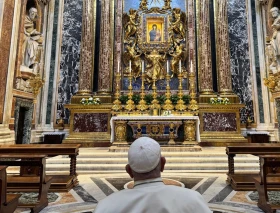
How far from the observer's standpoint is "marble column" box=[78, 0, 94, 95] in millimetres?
10094

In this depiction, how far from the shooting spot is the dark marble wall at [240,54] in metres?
10.2

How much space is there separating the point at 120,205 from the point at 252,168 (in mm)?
5585

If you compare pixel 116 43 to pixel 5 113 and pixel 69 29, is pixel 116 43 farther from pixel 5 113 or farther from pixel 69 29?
pixel 5 113

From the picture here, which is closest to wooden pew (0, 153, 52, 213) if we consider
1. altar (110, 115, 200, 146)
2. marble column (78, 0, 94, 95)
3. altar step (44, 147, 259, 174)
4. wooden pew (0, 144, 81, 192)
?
wooden pew (0, 144, 81, 192)

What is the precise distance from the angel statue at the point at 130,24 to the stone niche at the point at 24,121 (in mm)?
5215

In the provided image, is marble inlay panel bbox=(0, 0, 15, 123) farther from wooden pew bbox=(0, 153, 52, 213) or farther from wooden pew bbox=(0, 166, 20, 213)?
wooden pew bbox=(0, 166, 20, 213)

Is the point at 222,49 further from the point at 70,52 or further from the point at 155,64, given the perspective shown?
the point at 70,52

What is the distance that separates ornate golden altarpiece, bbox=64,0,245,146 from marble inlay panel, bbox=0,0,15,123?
252 cm

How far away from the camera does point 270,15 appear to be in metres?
9.80

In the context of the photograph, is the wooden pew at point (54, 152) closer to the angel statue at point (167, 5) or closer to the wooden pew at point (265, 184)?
the wooden pew at point (265, 184)

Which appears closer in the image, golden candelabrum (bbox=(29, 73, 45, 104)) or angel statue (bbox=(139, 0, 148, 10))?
golden candelabrum (bbox=(29, 73, 45, 104))

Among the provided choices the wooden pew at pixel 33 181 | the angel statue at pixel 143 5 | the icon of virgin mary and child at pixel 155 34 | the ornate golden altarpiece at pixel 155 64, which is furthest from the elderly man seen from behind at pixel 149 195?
the angel statue at pixel 143 5

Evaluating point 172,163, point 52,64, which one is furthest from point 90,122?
point 172,163

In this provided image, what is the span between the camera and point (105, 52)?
10.4 m
